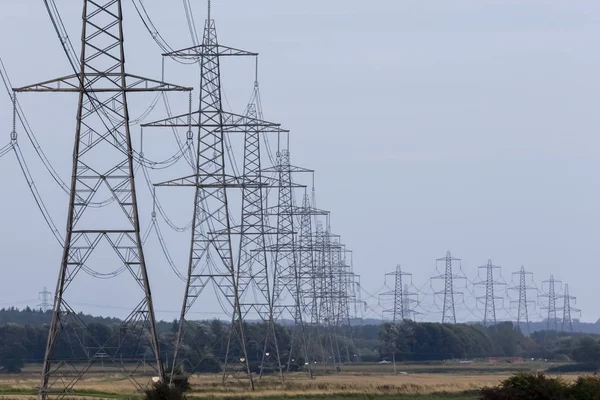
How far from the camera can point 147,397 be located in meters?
41.3

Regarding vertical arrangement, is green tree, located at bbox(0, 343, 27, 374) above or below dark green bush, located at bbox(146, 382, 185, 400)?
above

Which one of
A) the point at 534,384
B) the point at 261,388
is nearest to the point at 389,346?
the point at 261,388

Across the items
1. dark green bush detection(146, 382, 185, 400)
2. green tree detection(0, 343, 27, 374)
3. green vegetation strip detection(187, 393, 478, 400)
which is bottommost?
dark green bush detection(146, 382, 185, 400)

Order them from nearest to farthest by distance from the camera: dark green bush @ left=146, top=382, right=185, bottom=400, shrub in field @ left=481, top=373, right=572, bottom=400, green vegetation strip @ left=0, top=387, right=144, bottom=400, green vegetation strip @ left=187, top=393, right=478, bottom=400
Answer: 1. dark green bush @ left=146, top=382, right=185, bottom=400
2. shrub in field @ left=481, top=373, right=572, bottom=400
3. green vegetation strip @ left=0, top=387, right=144, bottom=400
4. green vegetation strip @ left=187, top=393, right=478, bottom=400

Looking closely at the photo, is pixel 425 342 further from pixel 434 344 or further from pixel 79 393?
pixel 79 393

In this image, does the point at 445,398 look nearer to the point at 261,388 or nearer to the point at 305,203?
the point at 261,388

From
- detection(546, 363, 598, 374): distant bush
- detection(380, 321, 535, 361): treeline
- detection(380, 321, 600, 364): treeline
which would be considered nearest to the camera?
detection(546, 363, 598, 374): distant bush

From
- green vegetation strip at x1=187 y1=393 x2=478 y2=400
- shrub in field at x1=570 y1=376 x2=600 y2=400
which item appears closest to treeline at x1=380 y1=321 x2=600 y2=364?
green vegetation strip at x1=187 y1=393 x2=478 y2=400

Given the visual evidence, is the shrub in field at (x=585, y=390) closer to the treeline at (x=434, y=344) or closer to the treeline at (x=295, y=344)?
the treeline at (x=295, y=344)

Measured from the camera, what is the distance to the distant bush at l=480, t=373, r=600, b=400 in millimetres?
43812

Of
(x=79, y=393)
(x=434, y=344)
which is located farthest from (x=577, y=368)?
(x=79, y=393)

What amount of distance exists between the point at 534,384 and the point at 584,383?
3128 mm

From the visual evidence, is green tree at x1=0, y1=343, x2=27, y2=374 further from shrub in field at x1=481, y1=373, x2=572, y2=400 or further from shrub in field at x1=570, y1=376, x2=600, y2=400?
shrub in field at x1=481, y1=373, x2=572, y2=400

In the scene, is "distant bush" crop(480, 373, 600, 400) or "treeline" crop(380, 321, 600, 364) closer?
"distant bush" crop(480, 373, 600, 400)
